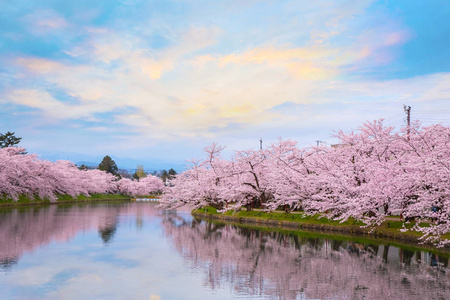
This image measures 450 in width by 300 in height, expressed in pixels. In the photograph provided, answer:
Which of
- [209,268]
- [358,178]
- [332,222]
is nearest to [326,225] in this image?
[332,222]

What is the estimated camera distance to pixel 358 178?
97.9ft

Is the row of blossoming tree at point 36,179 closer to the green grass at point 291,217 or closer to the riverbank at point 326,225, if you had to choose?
the riverbank at point 326,225

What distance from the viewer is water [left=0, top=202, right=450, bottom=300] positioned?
40.1 ft

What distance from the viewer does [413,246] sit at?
22719 mm

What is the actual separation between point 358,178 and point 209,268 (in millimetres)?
17829

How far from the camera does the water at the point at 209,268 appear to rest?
12.2 meters

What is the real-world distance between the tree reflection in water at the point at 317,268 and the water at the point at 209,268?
0.04 meters

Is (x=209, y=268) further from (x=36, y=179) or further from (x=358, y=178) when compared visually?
(x=36, y=179)

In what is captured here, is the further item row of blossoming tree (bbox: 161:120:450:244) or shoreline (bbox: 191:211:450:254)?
shoreline (bbox: 191:211:450:254)

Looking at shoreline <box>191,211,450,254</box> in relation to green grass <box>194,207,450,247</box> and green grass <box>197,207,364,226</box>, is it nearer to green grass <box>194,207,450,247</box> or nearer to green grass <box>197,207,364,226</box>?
green grass <box>194,207,450,247</box>

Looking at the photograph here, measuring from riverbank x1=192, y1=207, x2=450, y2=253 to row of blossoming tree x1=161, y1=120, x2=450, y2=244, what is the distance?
2.74ft

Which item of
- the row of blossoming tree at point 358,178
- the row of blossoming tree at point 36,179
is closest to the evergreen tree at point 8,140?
the row of blossoming tree at point 36,179

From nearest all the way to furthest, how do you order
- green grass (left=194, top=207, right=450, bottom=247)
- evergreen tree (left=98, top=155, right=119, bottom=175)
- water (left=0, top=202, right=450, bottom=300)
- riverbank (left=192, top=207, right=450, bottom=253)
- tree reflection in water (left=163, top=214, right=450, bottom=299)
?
water (left=0, top=202, right=450, bottom=300) → tree reflection in water (left=163, top=214, right=450, bottom=299) → riverbank (left=192, top=207, right=450, bottom=253) → green grass (left=194, top=207, right=450, bottom=247) → evergreen tree (left=98, top=155, right=119, bottom=175)

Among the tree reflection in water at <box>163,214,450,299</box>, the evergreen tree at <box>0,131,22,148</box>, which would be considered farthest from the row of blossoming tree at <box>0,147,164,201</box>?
the tree reflection in water at <box>163,214,450,299</box>
